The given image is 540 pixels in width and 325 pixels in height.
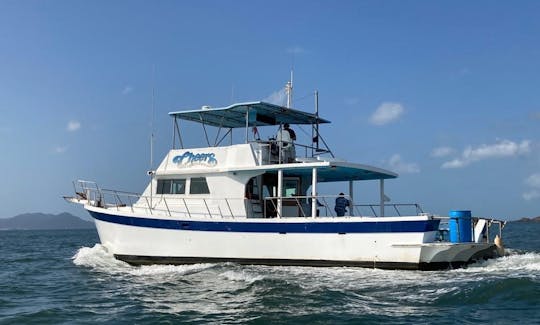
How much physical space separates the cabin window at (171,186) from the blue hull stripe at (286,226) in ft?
4.42

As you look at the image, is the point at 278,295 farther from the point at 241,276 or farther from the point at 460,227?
the point at 460,227

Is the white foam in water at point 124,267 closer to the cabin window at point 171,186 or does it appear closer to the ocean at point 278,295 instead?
the ocean at point 278,295

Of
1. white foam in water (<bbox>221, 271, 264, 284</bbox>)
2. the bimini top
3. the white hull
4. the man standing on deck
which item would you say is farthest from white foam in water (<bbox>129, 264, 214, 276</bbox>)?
the bimini top

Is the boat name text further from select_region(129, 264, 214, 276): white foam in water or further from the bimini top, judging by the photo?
select_region(129, 264, 214, 276): white foam in water

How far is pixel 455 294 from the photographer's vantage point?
439 inches

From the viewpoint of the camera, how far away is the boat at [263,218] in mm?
14281

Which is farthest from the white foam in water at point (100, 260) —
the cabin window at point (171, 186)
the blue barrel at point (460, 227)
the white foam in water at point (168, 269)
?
the blue barrel at point (460, 227)

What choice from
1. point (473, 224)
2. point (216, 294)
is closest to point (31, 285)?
point (216, 294)

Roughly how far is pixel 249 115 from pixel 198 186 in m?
2.79

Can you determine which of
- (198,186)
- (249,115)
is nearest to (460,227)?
(249,115)

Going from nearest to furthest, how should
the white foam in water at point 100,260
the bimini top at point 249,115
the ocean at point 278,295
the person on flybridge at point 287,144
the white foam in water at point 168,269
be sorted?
1. the ocean at point 278,295
2. the white foam in water at point 168,269
3. the bimini top at point 249,115
4. the white foam in water at point 100,260
5. the person on flybridge at point 287,144

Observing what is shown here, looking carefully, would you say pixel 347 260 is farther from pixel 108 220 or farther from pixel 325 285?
pixel 108 220

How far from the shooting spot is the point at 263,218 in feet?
53.6

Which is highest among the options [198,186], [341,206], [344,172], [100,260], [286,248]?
[344,172]
